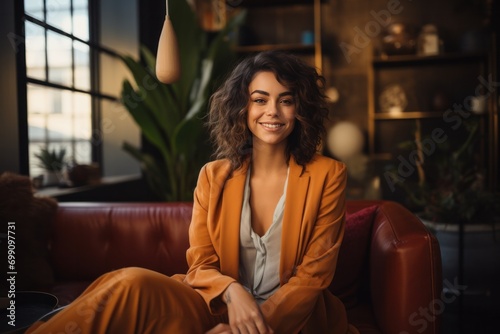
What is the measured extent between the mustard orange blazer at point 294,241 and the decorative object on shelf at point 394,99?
3.20 metres

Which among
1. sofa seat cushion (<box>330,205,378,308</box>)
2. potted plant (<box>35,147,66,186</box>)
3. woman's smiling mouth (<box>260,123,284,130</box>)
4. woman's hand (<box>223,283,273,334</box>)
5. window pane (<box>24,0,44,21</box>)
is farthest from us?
potted plant (<box>35,147,66,186</box>)

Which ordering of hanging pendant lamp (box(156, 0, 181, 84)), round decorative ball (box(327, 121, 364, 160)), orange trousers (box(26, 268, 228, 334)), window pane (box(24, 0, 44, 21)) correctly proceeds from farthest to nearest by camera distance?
round decorative ball (box(327, 121, 364, 160)) → window pane (box(24, 0, 44, 21)) → orange trousers (box(26, 268, 228, 334)) → hanging pendant lamp (box(156, 0, 181, 84))

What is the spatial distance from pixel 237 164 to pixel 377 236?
1.75 feet

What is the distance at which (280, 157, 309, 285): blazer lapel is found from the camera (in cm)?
135

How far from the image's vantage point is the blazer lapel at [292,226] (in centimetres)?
135

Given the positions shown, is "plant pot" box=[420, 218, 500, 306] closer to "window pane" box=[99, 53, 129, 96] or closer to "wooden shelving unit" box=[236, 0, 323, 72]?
"window pane" box=[99, 53, 129, 96]

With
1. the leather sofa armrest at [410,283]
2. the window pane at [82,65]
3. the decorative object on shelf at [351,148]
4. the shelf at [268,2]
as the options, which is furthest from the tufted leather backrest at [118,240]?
the shelf at [268,2]

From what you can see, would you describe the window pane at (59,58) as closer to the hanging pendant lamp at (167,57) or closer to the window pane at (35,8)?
the window pane at (35,8)

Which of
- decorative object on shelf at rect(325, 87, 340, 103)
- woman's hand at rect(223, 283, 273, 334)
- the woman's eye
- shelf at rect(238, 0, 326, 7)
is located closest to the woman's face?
the woman's eye

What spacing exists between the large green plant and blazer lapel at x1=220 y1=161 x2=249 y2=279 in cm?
139

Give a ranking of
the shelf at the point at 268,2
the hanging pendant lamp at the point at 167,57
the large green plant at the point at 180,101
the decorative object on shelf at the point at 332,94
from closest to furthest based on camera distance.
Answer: the hanging pendant lamp at the point at 167,57, the large green plant at the point at 180,101, the decorative object on shelf at the point at 332,94, the shelf at the point at 268,2

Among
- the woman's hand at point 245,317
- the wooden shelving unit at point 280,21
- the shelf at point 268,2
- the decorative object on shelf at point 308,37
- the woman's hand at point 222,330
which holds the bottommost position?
the woman's hand at point 222,330

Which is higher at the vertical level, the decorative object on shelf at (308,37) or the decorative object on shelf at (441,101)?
the decorative object on shelf at (308,37)

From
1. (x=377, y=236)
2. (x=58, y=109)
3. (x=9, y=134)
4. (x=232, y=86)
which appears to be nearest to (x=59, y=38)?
(x=58, y=109)
